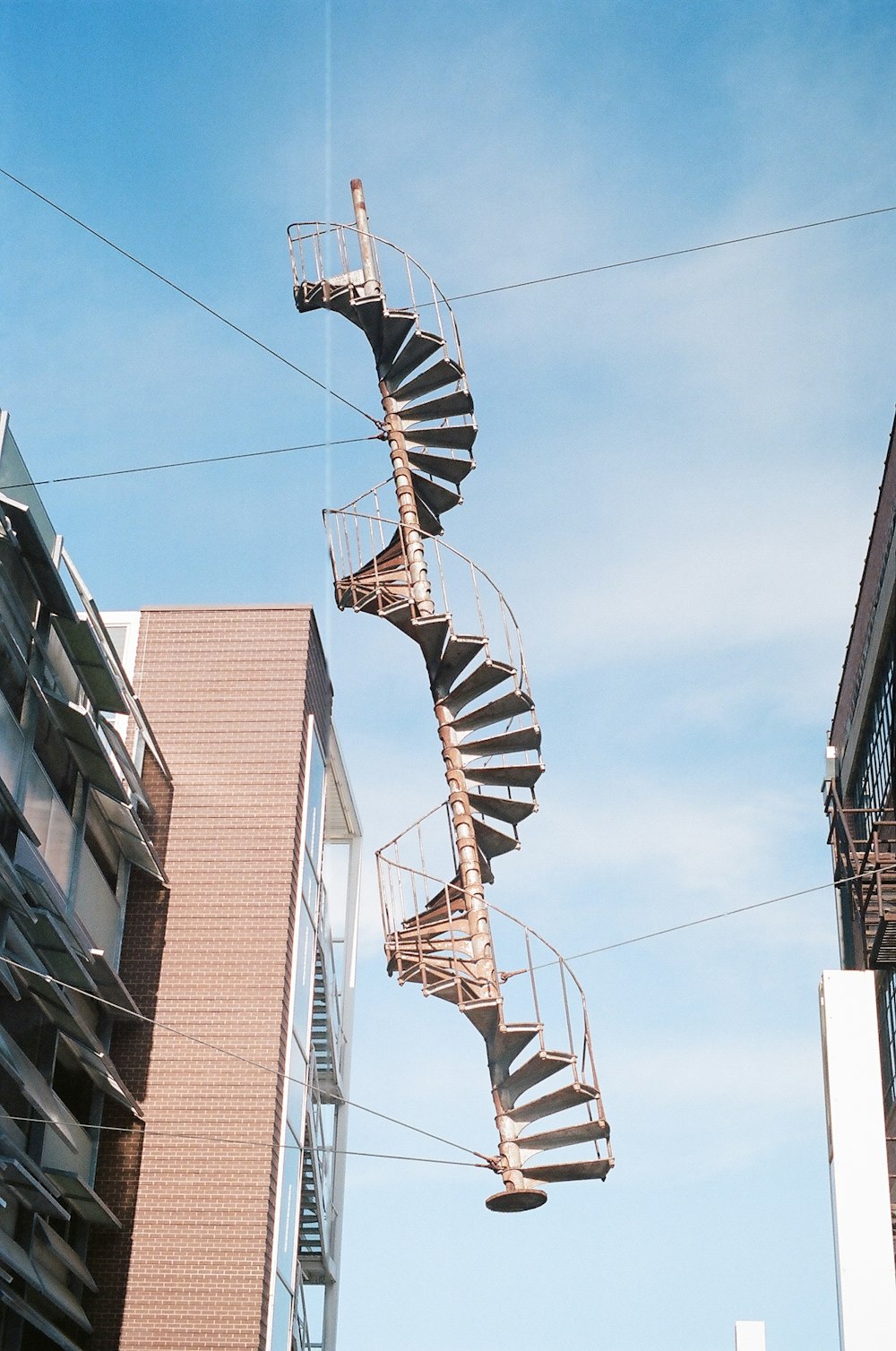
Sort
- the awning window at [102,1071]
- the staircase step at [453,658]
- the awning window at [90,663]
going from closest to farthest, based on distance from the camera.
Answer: the awning window at [102,1071] → the awning window at [90,663] → the staircase step at [453,658]

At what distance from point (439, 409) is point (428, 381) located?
0.37 metres

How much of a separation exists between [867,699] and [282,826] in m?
8.43

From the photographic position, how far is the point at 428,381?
2106 centimetres

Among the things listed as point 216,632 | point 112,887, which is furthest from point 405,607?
point 112,887

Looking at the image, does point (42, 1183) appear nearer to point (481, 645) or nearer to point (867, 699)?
point (481, 645)

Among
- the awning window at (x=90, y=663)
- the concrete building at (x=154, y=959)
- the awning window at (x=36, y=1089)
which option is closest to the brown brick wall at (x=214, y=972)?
the concrete building at (x=154, y=959)

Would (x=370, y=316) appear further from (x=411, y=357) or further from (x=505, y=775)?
(x=505, y=775)

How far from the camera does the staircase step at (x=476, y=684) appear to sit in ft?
62.8

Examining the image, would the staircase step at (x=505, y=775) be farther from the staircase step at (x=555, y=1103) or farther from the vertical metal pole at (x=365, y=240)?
the vertical metal pole at (x=365, y=240)

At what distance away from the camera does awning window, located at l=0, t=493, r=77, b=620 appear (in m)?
15.1

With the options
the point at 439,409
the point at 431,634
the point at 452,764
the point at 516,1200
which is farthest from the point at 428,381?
the point at 516,1200

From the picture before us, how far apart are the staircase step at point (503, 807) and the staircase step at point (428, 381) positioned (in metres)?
5.41

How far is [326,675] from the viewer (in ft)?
72.2

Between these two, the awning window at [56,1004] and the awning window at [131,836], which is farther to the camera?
the awning window at [131,836]
